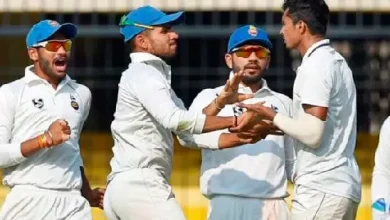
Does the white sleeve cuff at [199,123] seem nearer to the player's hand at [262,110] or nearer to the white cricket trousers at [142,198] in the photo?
the player's hand at [262,110]

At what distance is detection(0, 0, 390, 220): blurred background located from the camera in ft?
48.3

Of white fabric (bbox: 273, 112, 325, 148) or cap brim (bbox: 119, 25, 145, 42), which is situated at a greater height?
cap brim (bbox: 119, 25, 145, 42)

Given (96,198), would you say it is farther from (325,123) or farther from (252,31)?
(325,123)

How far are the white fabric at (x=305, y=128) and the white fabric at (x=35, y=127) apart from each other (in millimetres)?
1525

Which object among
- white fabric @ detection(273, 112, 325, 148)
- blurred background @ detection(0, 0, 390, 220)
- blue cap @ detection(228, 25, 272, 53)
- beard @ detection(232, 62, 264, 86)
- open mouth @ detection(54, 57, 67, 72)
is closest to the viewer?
white fabric @ detection(273, 112, 325, 148)

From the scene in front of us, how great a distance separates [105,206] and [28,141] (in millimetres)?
636

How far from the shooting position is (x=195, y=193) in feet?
46.2

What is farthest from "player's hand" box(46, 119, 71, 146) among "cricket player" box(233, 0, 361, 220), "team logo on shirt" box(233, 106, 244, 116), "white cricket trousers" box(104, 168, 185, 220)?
"team logo on shirt" box(233, 106, 244, 116)

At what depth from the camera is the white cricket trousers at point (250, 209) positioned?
9.28 metres

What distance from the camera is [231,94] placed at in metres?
8.70

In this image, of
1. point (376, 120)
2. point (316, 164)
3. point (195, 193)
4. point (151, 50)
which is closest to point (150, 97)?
point (151, 50)

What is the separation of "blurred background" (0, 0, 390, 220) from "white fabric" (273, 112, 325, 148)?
231 inches

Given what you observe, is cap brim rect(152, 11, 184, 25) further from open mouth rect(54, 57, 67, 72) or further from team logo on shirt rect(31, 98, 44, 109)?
team logo on shirt rect(31, 98, 44, 109)

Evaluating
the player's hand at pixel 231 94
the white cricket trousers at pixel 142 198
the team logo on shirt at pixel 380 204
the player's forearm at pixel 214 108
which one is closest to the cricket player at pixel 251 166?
the player's forearm at pixel 214 108
